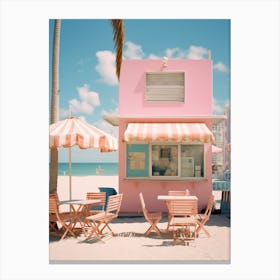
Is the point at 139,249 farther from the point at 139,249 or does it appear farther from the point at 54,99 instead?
the point at 54,99

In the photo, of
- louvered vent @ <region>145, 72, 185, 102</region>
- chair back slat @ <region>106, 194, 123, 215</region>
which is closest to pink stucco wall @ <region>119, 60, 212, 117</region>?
louvered vent @ <region>145, 72, 185, 102</region>

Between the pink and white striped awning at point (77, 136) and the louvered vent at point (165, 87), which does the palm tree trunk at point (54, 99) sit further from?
the louvered vent at point (165, 87)

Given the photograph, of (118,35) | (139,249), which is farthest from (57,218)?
(118,35)

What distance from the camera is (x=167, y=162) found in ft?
50.6

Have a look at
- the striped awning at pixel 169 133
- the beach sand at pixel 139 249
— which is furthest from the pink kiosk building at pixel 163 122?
the beach sand at pixel 139 249

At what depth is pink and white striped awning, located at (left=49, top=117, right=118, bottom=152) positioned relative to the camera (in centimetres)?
980

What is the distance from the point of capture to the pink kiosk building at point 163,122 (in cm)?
1525

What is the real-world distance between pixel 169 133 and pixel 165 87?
296 centimetres
